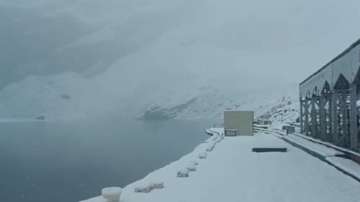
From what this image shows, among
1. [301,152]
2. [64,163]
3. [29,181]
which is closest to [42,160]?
[64,163]

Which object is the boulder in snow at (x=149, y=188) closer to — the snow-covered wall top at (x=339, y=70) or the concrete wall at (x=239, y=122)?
the snow-covered wall top at (x=339, y=70)

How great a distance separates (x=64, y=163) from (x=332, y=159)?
1781 centimetres

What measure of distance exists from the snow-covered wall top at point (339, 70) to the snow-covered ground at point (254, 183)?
119 inches

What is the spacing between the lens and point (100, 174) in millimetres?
23484

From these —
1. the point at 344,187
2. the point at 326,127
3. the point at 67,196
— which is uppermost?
the point at 326,127

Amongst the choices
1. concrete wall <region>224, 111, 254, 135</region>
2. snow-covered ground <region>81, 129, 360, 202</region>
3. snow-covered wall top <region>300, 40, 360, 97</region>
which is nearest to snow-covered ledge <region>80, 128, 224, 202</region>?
snow-covered ground <region>81, 129, 360, 202</region>

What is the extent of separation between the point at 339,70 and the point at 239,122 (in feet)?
76.8

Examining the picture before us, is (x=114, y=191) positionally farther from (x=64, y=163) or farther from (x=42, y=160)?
(x=42, y=160)

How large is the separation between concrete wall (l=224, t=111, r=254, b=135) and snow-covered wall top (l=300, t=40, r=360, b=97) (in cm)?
1410

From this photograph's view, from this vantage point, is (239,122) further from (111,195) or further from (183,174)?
(111,195)

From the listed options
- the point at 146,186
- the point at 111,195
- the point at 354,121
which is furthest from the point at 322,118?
the point at 111,195

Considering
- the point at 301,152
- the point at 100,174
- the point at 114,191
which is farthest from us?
the point at 100,174

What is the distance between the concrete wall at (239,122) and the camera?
40.1m

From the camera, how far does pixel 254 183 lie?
11867 millimetres
